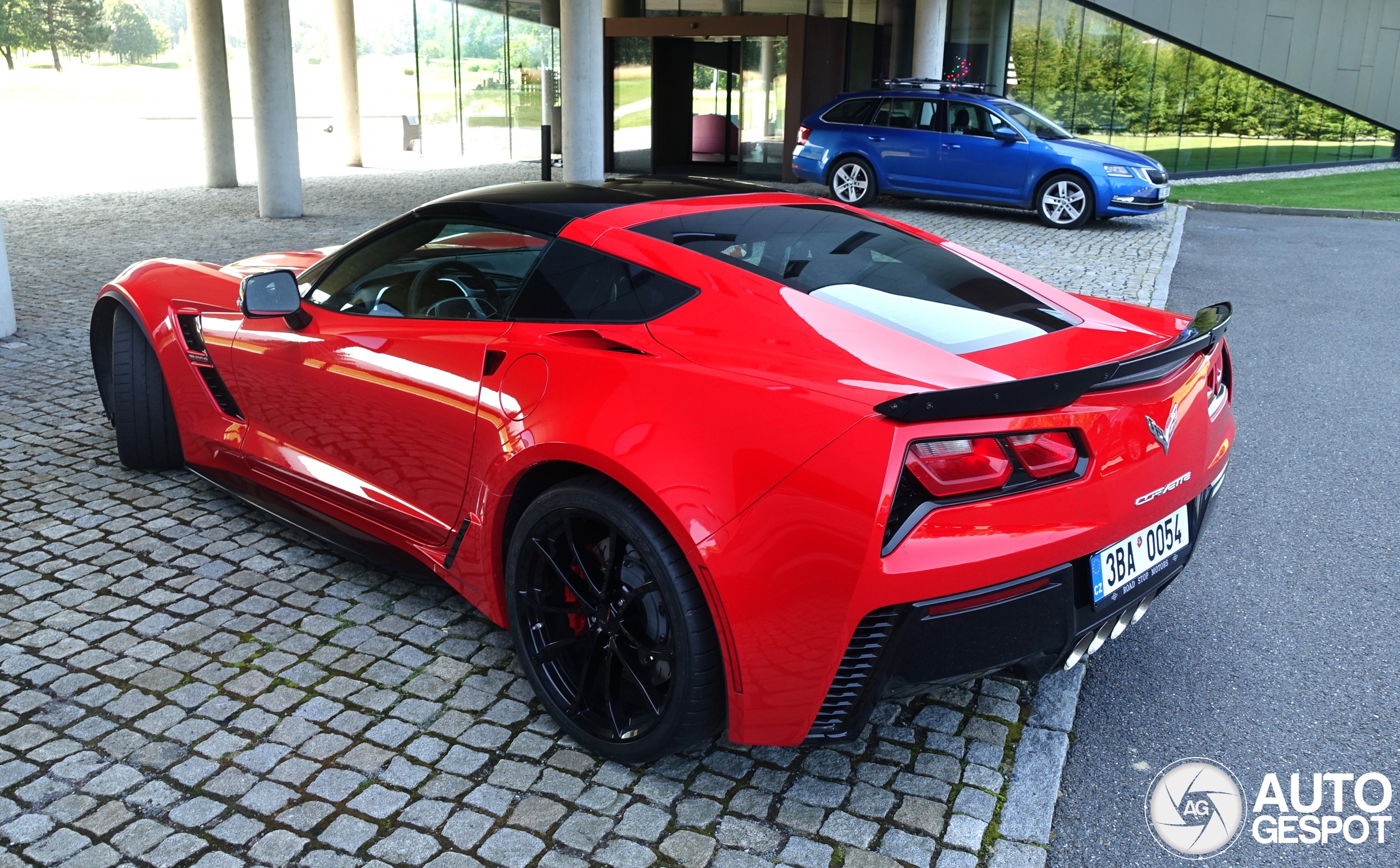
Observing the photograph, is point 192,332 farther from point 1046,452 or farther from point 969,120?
point 969,120

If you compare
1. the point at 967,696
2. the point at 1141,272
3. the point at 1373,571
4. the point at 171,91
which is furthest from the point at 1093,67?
the point at 171,91

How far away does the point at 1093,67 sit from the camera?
73.4 ft

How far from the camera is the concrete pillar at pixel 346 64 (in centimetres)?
2098

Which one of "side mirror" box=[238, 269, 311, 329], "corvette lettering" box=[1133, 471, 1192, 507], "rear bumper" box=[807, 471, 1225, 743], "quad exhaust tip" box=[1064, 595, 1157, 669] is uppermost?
"side mirror" box=[238, 269, 311, 329]

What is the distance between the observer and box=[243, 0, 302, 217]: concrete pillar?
46.0ft

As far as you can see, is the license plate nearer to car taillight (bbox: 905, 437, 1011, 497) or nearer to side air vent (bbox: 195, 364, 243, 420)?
car taillight (bbox: 905, 437, 1011, 497)

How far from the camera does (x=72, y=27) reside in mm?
41656

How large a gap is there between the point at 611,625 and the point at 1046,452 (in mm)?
1150

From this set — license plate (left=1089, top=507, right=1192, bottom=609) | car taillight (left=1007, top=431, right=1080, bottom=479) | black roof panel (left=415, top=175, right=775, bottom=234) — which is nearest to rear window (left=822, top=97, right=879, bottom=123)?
black roof panel (left=415, top=175, right=775, bottom=234)

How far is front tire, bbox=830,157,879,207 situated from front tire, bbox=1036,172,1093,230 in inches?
103

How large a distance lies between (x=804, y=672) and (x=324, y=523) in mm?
2033

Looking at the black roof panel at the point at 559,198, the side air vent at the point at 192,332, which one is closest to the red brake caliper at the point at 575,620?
the black roof panel at the point at 559,198

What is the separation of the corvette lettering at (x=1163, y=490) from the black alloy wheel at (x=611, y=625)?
1.05m

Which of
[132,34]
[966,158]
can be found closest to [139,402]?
[966,158]
